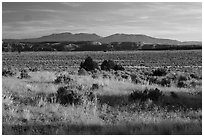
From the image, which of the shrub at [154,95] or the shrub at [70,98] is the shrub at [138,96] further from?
the shrub at [70,98]

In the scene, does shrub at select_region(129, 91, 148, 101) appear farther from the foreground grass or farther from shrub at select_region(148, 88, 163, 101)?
the foreground grass

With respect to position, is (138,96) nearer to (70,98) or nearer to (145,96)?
(145,96)

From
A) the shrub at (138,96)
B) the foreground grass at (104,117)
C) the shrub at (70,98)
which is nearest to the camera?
the foreground grass at (104,117)

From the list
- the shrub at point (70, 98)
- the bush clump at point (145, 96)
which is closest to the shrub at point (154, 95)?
the bush clump at point (145, 96)

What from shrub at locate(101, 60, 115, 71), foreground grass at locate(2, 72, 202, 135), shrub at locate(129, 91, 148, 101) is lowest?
shrub at locate(101, 60, 115, 71)

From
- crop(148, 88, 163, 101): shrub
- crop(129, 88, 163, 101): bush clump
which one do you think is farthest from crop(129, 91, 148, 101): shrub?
crop(148, 88, 163, 101): shrub

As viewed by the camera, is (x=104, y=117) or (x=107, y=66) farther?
(x=107, y=66)

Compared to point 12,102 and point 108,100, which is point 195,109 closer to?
point 108,100

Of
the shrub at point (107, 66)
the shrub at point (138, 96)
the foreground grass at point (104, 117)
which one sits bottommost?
the shrub at point (107, 66)

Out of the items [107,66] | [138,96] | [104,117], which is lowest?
[107,66]

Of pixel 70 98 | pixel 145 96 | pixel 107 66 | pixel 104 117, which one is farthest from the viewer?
pixel 107 66

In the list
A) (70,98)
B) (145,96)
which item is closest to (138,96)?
(145,96)

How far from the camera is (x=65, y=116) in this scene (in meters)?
7.11

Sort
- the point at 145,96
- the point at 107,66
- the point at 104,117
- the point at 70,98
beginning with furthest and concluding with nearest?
the point at 107,66 < the point at 145,96 < the point at 70,98 < the point at 104,117
